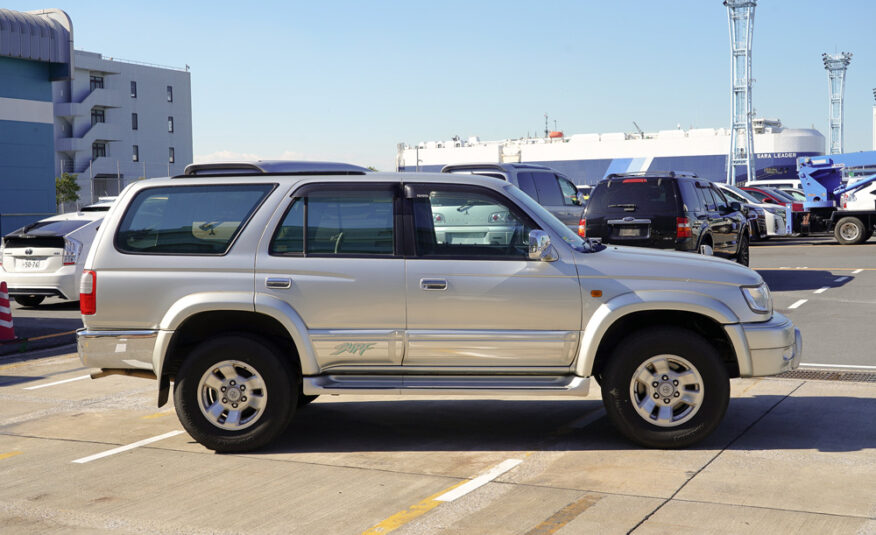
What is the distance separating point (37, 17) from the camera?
27.6 meters

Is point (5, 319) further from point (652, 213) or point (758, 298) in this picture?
point (652, 213)

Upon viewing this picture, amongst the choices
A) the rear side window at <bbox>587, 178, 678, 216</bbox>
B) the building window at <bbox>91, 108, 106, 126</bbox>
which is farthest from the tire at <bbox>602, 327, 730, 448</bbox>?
the building window at <bbox>91, 108, 106, 126</bbox>

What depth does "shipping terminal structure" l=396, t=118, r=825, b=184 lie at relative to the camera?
112 metres

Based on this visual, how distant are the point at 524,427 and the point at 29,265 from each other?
Answer: 34.9 ft

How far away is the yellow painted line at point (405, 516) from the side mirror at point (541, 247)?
1.71 m

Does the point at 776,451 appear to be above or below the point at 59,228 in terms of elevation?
below

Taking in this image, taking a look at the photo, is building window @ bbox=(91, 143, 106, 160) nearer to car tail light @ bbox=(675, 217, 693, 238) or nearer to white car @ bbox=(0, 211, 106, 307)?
white car @ bbox=(0, 211, 106, 307)

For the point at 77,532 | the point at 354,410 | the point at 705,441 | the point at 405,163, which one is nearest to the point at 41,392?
the point at 354,410

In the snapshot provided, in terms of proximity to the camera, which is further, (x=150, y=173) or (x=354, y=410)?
(x=150, y=173)

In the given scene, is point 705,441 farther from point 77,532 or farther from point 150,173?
point 150,173

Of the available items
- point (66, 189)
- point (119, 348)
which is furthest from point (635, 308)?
point (66, 189)

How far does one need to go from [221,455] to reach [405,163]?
13247 centimetres

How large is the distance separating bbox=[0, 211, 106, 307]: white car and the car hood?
10781 mm

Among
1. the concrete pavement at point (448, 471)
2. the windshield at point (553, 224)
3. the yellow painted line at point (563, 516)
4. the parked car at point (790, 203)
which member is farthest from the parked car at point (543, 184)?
the parked car at point (790, 203)
